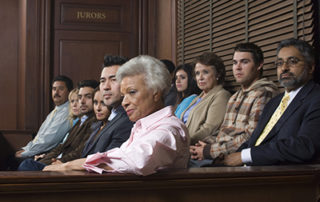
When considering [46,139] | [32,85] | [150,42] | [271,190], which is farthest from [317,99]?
[32,85]

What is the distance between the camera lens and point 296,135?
2.37 metres

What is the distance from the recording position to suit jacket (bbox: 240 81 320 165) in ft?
7.27

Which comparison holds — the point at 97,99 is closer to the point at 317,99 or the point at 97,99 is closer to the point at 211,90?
the point at 211,90

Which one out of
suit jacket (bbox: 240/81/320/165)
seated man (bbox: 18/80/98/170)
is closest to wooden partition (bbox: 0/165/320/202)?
suit jacket (bbox: 240/81/320/165)

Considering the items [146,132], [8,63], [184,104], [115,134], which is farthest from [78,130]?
[8,63]

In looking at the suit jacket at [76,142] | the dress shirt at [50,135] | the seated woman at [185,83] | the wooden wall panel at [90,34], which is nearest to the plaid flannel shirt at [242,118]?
the seated woman at [185,83]

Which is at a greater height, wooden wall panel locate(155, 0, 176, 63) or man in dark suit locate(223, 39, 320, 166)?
wooden wall panel locate(155, 0, 176, 63)

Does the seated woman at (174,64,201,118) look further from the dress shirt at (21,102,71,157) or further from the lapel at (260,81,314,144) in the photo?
the lapel at (260,81,314,144)

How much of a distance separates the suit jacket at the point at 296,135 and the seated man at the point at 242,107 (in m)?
0.56

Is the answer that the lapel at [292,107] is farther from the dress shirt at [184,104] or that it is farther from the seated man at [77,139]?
the seated man at [77,139]

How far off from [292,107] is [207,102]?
131cm

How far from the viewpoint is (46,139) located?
4.95 meters

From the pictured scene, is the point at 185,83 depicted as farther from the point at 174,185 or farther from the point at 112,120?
the point at 174,185

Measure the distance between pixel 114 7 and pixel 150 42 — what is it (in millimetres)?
768
